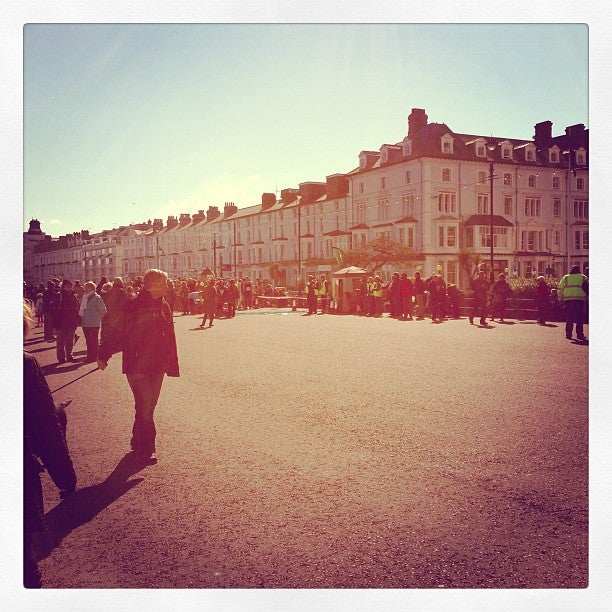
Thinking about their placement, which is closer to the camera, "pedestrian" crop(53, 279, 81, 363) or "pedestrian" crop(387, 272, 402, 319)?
"pedestrian" crop(53, 279, 81, 363)

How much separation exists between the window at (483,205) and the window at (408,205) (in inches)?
29.9

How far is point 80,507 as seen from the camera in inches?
142

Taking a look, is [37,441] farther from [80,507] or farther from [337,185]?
Result: [337,185]

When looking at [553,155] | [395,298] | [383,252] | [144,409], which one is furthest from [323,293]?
[553,155]

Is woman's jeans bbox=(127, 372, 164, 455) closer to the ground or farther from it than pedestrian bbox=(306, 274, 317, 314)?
closer to the ground

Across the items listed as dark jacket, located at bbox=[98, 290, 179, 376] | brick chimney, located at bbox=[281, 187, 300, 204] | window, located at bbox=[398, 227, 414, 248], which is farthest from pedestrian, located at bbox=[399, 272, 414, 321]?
dark jacket, located at bbox=[98, 290, 179, 376]

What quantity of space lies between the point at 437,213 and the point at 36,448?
16.0 ft

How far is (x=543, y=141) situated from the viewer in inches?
177

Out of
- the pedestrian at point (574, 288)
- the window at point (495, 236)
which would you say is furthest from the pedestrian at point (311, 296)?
the window at point (495, 236)

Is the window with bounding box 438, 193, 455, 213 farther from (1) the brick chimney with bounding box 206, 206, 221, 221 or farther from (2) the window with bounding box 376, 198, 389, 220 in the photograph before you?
(1) the brick chimney with bounding box 206, 206, 221, 221

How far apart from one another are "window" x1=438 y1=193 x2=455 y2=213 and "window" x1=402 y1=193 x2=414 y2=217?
31cm

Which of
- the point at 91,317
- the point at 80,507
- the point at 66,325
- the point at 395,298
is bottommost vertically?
the point at 80,507

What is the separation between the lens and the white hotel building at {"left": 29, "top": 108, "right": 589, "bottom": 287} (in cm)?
450
